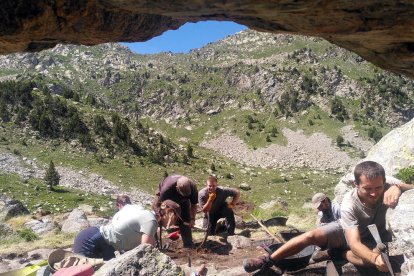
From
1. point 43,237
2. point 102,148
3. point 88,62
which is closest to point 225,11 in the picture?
point 43,237

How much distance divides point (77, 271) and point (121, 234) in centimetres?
105

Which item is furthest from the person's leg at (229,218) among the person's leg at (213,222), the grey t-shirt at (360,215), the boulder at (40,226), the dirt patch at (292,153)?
the dirt patch at (292,153)

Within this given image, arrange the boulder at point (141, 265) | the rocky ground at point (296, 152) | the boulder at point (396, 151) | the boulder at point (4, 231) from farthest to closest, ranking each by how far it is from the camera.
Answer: the rocky ground at point (296, 152)
the boulder at point (4, 231)
the boulder at point (396, 151)
the boulder at point (141, 265)

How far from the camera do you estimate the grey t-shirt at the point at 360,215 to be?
612cm

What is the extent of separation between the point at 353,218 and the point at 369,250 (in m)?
0.53

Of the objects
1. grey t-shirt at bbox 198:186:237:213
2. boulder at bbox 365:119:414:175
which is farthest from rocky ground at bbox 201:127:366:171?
grey t-shirt at bbox 198:186:237:213

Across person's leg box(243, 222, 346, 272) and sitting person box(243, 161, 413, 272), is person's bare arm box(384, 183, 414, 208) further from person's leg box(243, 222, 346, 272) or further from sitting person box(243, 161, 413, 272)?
person's leg box(243, 222, 346, 272)

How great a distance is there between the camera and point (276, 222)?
43.6 feet

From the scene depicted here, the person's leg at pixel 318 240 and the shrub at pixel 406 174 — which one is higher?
the person's leg at pixel 318 240

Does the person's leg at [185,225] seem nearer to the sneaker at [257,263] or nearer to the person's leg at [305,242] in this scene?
the sneaker at [257,263]

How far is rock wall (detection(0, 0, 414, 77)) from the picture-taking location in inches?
182

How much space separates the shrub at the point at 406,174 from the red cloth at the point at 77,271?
10008 millimetres

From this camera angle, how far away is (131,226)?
6.72 metres

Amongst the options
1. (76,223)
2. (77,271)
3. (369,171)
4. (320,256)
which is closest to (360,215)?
(369,171)
